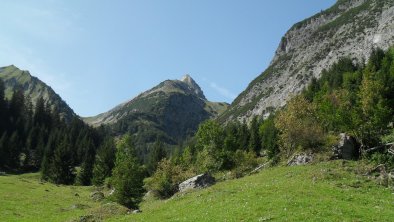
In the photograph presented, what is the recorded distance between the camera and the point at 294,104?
258 ft

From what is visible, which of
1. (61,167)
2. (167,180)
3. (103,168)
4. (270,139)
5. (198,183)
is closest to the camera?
(198,183)

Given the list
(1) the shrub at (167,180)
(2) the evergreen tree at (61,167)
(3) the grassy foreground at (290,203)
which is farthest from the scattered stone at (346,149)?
(2) the evergreen tree at (61,167)

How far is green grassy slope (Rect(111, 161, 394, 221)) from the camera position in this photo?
90.5 feet

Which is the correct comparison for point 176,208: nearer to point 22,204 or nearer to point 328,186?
point 328,186

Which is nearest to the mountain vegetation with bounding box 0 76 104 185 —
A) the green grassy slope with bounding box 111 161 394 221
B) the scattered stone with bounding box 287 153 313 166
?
the scattered stone with bounding box 287 153 313 166

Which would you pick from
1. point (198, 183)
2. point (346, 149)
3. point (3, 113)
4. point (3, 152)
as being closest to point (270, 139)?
point (346, 149)

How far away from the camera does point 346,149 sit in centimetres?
5712

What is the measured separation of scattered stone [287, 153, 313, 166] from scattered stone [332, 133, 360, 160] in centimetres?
351

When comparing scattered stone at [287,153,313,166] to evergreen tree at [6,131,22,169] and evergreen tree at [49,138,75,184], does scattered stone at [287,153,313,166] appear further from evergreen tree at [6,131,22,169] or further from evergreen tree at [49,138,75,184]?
evergreen tree at [6,131,22,169]

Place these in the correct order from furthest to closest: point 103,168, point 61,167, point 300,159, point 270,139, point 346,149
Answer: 1. point 61,167
2. point 103,168
3. point 270,139
4. point 300,159
5. point 346,149

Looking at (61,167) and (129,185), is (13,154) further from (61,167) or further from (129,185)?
(129,185)

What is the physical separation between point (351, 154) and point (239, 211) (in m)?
33.2

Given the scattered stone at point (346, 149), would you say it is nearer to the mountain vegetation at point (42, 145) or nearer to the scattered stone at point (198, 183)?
the scattered stone at point (198, 183)

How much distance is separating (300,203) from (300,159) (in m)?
29.2
